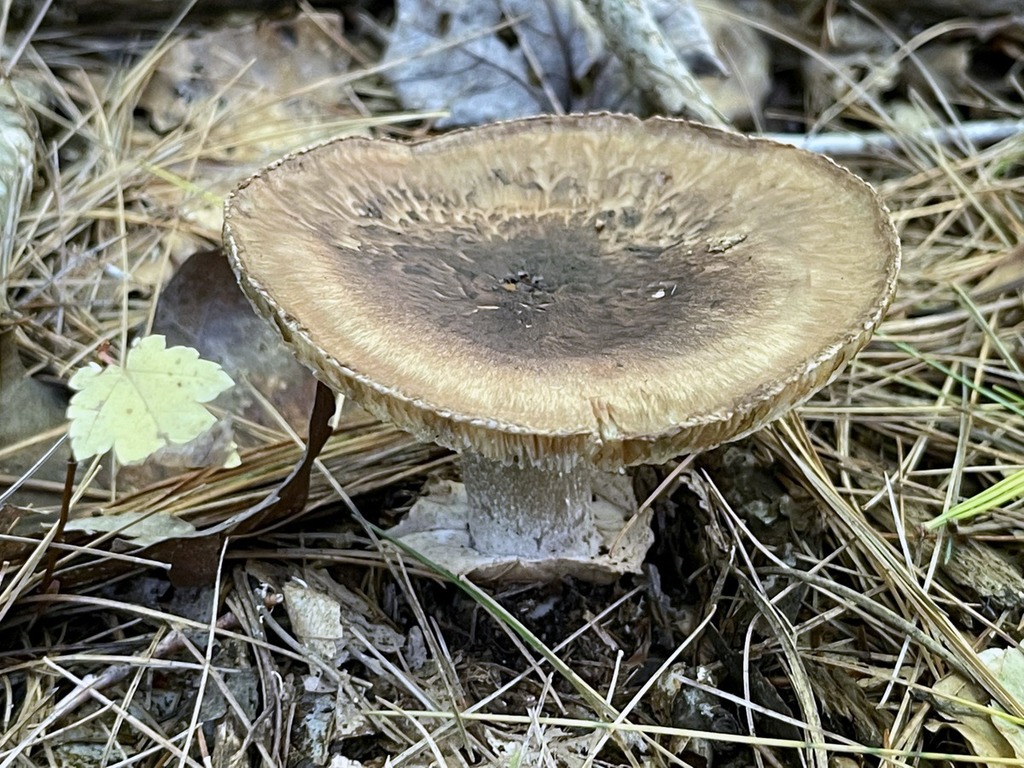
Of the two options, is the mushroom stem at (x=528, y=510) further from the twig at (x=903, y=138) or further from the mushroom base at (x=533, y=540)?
the twig at (x=903, y=138)

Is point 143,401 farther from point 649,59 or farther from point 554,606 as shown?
point 649,59

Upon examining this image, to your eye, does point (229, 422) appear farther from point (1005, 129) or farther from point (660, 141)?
point (1005, 129)

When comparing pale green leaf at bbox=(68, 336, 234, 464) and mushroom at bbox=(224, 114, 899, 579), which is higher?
pale green leaf at bbox=(68, 336, 234, 464)

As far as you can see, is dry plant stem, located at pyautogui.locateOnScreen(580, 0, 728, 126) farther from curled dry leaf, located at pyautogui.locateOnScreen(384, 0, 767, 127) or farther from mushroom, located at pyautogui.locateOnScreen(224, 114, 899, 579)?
→ mushroom, located at pyautogui.locateOnScreen(224, 114, 899, 579)

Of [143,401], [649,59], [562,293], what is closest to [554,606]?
[562,293]

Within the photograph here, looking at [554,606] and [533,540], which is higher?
[533,540]

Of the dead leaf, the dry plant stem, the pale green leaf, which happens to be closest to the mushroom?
the pale green leaf
